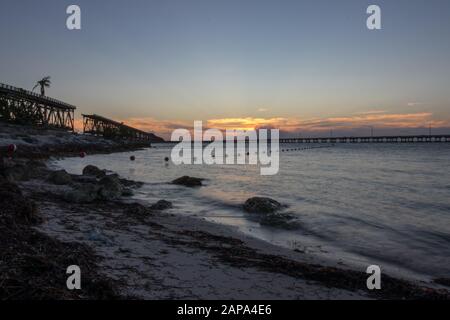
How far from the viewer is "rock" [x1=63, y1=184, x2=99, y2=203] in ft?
46.2

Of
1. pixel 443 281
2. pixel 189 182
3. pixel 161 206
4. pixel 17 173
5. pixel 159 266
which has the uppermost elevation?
pixel 17 173

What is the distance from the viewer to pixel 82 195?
14.3m

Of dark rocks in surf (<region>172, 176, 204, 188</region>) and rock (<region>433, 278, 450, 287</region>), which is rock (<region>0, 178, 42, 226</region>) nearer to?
rock (<region>433, 278, 450, 287</region>)

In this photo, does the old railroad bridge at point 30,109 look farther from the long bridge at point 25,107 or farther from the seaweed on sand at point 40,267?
the seaweed on sand at point 40,267

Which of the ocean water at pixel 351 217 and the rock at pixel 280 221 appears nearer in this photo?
the ocean water at pixel 351 217

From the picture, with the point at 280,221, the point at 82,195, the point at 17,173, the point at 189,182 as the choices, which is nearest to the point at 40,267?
the point at 82,195

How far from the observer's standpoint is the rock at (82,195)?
1408cm

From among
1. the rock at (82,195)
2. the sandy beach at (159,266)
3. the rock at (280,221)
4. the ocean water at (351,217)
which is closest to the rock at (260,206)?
the ocean water at (351,217)

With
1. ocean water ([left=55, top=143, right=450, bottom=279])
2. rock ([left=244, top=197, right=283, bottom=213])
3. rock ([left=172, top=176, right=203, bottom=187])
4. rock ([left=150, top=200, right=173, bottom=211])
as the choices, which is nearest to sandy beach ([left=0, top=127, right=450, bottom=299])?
ocean water ([left=55, top=143, right=450, bottom=279])

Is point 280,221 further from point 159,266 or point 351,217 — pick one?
point 159,266

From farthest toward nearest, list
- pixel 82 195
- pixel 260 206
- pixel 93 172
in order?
pixel 93 172 → pixel 260 206 → pixel 82 195

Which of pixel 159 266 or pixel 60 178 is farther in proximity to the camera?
pixel 60 178
